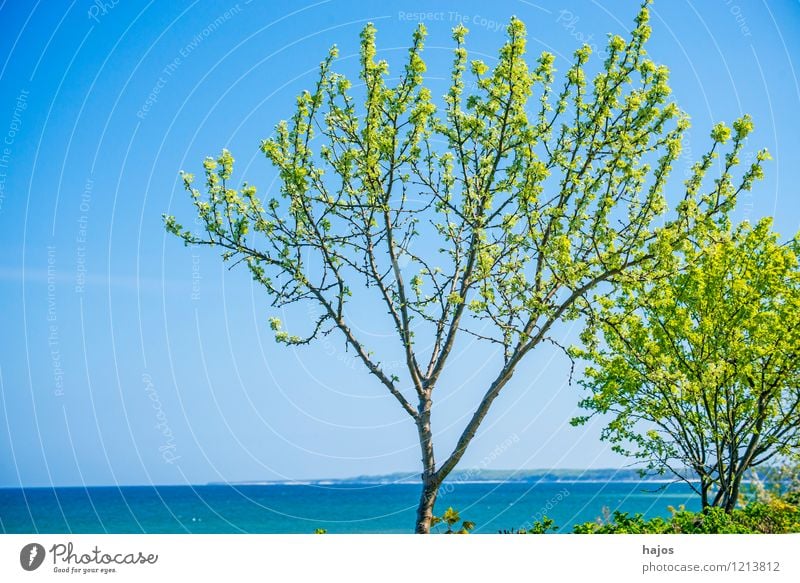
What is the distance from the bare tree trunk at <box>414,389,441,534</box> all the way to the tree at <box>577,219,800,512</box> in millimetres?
2726

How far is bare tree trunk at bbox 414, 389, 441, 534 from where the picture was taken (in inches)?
289

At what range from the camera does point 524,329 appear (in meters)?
7.33

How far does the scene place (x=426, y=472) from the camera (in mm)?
7379

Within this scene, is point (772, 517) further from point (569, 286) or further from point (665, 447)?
point (569, 286)

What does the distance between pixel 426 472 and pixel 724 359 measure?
389 cm

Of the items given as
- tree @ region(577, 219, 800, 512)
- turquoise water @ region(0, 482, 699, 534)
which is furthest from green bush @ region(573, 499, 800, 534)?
turquoise water @ region(0, 482, 699, 534)

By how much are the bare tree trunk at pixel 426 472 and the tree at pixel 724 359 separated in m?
2.73

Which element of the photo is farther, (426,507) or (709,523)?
(709,523)

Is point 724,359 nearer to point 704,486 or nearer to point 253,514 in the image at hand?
point 704,486

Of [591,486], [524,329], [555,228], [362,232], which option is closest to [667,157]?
[555,228]

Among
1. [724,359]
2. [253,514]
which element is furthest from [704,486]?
[253,514]

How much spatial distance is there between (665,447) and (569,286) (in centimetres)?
454

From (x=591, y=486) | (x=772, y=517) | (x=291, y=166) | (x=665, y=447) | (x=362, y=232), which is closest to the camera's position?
(x=291, y=166)
